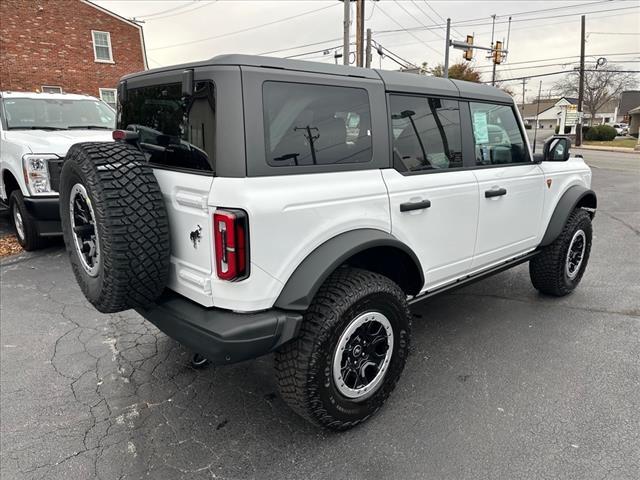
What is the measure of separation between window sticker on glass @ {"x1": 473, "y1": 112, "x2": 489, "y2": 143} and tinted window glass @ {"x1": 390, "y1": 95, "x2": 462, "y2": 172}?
8.6 inches

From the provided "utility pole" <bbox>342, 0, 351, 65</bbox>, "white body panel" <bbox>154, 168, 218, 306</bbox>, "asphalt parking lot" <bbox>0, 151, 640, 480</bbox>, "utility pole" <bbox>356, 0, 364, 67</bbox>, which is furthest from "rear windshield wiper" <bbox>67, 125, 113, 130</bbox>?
"utility pole" <bbox>356, 0, 364, 67</bbox>

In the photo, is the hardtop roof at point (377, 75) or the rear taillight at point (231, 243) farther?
the hardtop roof at point (377, 75)

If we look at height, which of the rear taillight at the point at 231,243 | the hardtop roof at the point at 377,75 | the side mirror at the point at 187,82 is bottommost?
the rear taillight at the point at 231,243

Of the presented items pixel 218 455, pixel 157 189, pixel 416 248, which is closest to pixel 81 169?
pixel 157 189

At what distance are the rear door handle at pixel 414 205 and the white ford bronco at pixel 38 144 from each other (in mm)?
3162

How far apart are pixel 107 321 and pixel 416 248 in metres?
2.84

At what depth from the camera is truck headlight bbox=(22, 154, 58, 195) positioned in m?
5.14

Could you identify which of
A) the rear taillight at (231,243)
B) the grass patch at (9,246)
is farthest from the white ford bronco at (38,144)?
the rear taillight at (231,243)

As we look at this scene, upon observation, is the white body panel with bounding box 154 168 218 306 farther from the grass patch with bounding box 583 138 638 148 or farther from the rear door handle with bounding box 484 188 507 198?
the grass patch with bounding box 583 138 638 148

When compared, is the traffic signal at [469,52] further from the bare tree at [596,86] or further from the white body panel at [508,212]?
the bare tree at [596,86]

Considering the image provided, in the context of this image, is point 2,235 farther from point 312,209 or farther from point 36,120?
point 312,209

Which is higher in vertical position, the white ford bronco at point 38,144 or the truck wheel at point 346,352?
the white ford bronco at point 38,144

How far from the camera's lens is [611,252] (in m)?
5.89

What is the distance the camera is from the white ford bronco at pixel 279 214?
203 cm
